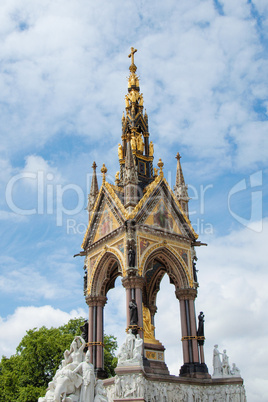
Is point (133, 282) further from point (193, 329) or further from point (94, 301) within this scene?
point (193, 329)

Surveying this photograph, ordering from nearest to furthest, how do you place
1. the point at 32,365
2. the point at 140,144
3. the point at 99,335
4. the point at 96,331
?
1. the point at 99,335
2. the point at 96,331
3. the point at 140,144
4. the point at 32,365

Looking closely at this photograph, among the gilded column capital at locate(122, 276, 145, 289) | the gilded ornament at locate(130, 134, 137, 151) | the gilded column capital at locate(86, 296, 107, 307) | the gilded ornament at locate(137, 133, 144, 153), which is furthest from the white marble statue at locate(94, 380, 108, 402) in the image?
the gilded ornament at locate(137, 133, 144, 153)

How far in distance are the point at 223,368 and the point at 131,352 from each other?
193 inches

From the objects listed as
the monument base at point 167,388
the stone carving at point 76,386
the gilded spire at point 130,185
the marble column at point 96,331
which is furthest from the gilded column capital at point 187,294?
the stone carving at point 76,386

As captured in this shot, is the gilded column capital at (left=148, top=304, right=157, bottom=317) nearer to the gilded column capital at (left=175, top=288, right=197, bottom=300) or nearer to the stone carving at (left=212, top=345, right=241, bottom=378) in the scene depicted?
the gilded column capital at (left=175, top=288, right=197, bottom=300)

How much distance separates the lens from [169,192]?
1001 inches

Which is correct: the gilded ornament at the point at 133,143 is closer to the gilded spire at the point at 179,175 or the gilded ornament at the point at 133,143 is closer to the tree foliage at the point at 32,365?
the gilded spire at the point at 179,175

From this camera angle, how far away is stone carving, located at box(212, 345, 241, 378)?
2178 cm

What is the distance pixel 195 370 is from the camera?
2184 cm

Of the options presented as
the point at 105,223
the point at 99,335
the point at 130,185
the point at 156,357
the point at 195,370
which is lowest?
the point at 195,370

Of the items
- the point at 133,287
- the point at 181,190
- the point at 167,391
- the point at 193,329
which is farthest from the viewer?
the point at 181,190

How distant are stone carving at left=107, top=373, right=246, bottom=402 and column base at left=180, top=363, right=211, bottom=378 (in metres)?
0.53

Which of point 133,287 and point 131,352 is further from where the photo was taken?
point 133,287

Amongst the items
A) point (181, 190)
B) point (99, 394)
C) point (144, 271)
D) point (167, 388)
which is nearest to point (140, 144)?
point (181, 190)
